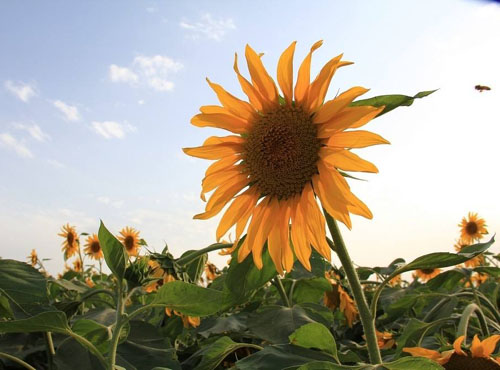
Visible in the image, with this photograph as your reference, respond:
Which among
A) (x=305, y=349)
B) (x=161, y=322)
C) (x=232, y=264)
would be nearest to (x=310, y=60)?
(x=232, y=264)

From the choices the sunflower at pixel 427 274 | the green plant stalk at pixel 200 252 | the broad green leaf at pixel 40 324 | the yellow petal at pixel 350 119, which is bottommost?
the broad green leaf at pixel 40 324

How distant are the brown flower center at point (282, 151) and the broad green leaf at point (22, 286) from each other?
0.74 meters

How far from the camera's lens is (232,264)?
156 cm

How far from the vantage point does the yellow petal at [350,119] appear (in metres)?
1.32

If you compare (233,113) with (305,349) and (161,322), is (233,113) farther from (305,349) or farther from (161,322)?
(161,322)

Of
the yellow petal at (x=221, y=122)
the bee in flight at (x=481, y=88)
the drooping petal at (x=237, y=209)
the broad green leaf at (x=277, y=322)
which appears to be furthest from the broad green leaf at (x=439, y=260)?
the bee in flight at (x=481, y=88)

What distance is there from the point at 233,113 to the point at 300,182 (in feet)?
0.96

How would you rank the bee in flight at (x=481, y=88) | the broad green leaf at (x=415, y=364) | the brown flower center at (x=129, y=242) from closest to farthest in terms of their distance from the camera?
the broad green leaf at (x=415, y=364) < the bee in flight at (x=481, y=88) < the brown flower center at (x=129, y=242)

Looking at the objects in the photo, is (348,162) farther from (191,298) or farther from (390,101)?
(191,298)

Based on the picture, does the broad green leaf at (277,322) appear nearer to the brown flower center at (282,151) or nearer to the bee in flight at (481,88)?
the brown flower center at (282,151)

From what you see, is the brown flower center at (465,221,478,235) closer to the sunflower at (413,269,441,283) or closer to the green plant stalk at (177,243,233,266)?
the sunflower at (413,269,441,283)

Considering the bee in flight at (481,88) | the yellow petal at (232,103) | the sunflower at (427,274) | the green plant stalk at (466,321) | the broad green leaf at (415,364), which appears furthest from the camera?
the sunflower at (427,274)

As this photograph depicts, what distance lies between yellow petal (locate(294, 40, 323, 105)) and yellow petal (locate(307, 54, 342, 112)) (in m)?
0.02

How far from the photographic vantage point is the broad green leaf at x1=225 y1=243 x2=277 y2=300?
152 cm
